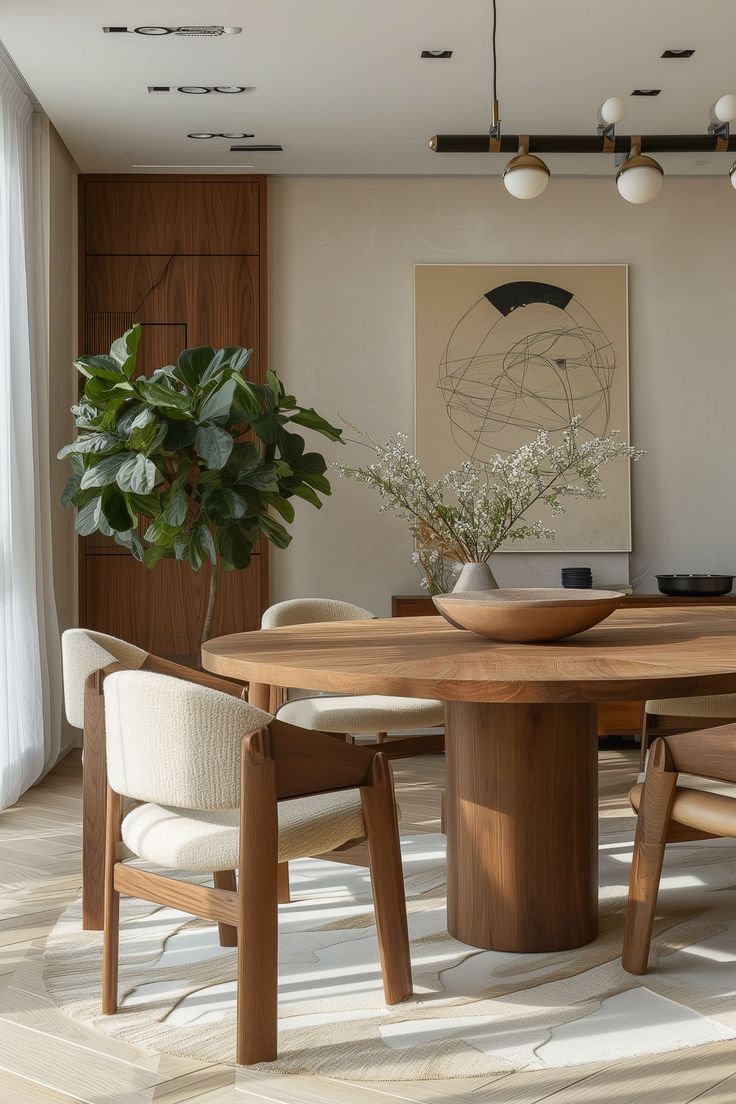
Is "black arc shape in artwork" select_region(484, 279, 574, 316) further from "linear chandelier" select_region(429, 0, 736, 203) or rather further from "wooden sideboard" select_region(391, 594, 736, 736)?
"linear chandelier" select_region(429, 0, 736, 203)

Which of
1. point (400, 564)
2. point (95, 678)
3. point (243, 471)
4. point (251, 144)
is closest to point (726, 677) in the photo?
point (95, 678)

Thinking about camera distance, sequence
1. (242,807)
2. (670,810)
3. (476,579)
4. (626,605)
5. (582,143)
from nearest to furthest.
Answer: (242,807), (670,810), (476,579), (582,143), (626,605)

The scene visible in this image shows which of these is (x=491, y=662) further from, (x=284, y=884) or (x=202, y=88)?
(x=202, y=88)

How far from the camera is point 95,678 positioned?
2658mm

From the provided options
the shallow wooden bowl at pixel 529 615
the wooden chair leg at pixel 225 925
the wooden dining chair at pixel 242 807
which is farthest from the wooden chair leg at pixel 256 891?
the shallow wooden bowl at pixel 529 615

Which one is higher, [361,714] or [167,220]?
[167,220]

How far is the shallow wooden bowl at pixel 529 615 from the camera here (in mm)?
2490

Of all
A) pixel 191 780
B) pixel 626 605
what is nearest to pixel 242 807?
pixel 191 780

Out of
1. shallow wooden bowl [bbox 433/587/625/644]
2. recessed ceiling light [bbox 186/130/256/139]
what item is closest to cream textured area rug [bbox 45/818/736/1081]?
shallow wooden bowl [bbox 433/587/625/644]

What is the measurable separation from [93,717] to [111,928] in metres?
0.60

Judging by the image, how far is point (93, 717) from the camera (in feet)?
8.91

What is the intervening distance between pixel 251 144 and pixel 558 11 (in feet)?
5.96

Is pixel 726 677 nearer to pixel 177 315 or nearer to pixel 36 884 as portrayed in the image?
pixel 36 884

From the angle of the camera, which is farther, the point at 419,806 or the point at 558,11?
the point at 419,806
